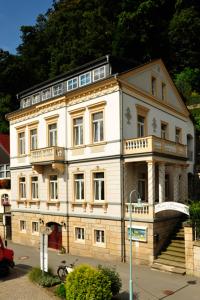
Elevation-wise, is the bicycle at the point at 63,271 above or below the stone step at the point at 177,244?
below

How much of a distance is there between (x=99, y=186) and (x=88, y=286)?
428 inches

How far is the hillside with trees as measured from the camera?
53469 mm

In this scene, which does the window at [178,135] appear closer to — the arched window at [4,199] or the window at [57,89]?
the window at [57,89]

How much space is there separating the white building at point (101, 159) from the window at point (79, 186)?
8cm

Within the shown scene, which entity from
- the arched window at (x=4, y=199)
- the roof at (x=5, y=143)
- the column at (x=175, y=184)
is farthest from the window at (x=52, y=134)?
the roof at (x=5, y=143)

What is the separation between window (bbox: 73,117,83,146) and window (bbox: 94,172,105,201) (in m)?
3.14

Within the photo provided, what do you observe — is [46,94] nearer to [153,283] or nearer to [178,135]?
[178,135]

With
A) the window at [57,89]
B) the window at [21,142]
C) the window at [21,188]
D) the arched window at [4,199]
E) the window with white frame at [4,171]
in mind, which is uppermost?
the window at [57,89]

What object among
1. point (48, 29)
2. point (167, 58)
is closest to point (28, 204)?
point (167, 58)

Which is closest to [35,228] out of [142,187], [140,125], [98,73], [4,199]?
[4,199]

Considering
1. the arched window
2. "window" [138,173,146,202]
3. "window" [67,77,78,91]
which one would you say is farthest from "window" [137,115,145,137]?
the arched window

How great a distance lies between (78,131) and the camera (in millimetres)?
26891

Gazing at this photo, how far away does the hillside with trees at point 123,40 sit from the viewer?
53469 mm

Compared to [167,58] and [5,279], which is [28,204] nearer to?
[5,279]
